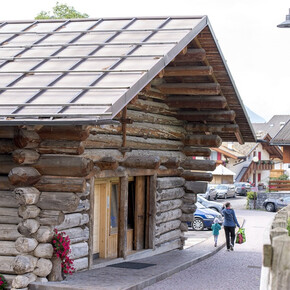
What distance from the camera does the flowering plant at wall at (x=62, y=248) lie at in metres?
12.0

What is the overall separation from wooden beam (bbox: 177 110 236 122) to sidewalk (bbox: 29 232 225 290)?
376 cm

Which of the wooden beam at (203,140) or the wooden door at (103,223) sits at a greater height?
the wooden beam at (203,140)

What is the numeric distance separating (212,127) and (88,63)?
308 inches

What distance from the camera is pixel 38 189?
12000 mm

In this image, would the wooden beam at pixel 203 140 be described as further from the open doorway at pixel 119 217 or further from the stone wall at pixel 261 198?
the stone wall at pixel 261 198

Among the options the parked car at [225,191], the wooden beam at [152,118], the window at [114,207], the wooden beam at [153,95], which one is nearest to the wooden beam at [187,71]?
the wooden beam at [153,95]

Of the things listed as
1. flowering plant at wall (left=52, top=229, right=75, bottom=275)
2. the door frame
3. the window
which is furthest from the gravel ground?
the window

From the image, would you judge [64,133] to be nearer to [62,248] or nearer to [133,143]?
[62,248]

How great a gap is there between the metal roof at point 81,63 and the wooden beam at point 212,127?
545 centimetres

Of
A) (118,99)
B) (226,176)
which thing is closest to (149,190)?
(118,99)

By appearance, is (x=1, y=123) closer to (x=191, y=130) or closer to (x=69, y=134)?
(x=69, y=134)

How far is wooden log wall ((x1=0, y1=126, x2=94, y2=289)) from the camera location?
1170 centimetres

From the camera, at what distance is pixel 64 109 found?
34.8 ft

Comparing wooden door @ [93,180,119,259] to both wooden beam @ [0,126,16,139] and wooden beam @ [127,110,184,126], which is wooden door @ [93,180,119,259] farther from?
wooden beam @ [0,126,16,139]
